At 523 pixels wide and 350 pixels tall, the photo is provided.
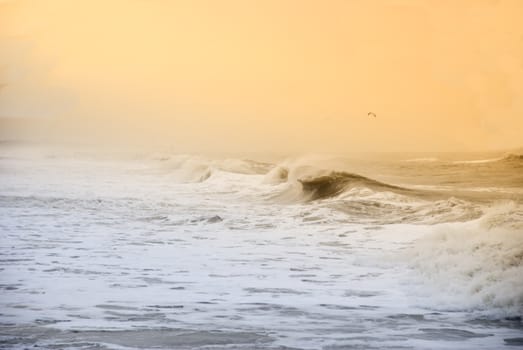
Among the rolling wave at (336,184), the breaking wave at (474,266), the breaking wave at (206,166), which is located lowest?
the breaking wave at (474,266)

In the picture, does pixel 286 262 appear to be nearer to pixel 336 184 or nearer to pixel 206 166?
pixel 336 184

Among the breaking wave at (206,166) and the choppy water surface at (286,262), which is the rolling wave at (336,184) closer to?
the choppy water surface at (286,262)

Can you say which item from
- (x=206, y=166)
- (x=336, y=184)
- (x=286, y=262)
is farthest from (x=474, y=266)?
(x=206, y=166)

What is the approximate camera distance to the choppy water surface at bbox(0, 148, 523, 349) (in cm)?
227

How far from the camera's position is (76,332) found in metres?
2.19

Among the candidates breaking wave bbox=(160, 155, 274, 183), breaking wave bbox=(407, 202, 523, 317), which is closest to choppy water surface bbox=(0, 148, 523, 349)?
breaking wave bbox=(407, 202, 523, 317)

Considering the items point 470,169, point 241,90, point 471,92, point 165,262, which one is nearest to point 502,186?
point 470,169

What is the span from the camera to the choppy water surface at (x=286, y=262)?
2.27 metres

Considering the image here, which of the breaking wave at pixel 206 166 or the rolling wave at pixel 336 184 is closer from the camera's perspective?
the rolling wave at pixel 336 184

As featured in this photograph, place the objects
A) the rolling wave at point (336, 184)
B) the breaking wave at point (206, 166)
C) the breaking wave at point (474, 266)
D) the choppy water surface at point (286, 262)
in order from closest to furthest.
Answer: the choppy water surface at point (286, 262)
the breaking wave at point (474, 266)
the rolling wave at point (336, 184)
the breaking wave at point (206, 166)

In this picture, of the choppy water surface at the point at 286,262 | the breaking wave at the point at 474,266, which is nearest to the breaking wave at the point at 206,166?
the choppy water surface at the point at 286,262

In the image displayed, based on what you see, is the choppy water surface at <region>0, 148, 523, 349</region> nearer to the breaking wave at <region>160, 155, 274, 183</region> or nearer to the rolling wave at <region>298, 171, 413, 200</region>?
the rolling wave at <region>298, 171, 413, 200</region>

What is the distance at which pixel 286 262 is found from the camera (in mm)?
3521

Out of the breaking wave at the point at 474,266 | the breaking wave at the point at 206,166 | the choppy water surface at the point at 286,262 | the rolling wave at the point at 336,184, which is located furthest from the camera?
the breaking wave at the point at 206,166
